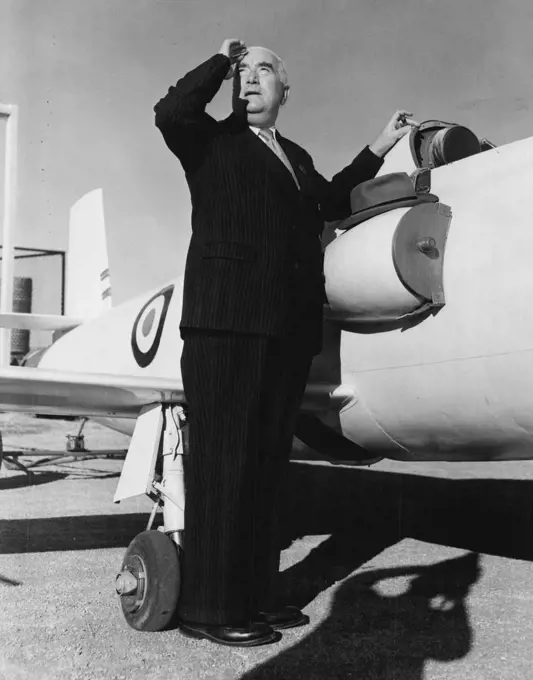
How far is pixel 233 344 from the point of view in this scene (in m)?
2.21

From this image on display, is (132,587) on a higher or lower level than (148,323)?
lower

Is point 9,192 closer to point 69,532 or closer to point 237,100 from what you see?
point 69,532

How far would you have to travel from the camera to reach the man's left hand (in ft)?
8.89

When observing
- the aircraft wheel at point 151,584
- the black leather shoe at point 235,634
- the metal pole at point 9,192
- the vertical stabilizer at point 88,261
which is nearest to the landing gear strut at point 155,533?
the aircraft wheel at point 151,584

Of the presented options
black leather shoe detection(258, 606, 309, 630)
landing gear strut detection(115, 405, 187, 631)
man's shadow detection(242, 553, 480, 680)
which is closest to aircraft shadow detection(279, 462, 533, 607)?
man's shadow detection(242, 553, 480, 680)

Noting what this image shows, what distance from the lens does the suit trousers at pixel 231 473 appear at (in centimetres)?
217

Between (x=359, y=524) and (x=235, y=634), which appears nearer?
(x=235, y=634)

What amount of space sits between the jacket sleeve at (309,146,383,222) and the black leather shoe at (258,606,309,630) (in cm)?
140

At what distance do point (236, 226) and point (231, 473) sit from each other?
0.75 meters

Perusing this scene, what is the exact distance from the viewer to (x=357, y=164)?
269cm

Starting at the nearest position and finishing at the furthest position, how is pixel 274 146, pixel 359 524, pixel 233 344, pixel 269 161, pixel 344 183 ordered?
pixel 233 344, pixel 269 161, pixel 274 146, pixel 344 183, pixel 359 524

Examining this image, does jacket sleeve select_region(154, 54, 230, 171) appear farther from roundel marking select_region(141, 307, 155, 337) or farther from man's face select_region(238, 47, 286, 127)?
roundel marking select_region(141, 307, 155, 337)

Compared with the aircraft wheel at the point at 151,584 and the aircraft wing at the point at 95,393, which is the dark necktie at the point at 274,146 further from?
the aircraft wheel at the point at 151,584

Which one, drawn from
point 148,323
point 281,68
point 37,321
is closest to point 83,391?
point 148,323
